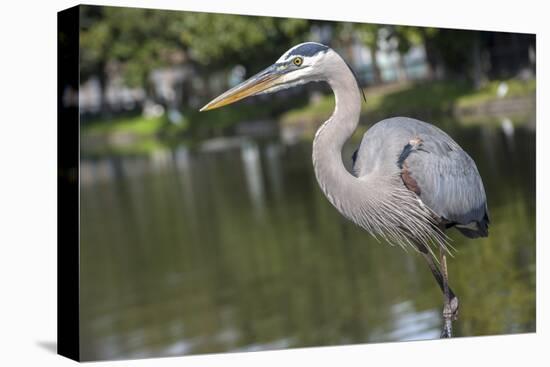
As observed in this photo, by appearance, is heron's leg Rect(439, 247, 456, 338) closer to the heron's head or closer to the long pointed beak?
the heron's head

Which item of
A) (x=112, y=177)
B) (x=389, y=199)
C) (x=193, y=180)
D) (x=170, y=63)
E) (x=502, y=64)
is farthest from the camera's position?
(x=193, y=180)

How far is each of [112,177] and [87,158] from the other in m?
2.17

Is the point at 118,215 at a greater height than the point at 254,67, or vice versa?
the point at 254,67

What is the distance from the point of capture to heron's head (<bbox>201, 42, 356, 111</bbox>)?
6.29 meters

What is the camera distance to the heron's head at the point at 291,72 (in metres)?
6.29

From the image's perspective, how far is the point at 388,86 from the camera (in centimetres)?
1015

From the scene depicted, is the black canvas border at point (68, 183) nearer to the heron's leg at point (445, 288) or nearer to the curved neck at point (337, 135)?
the curved neck at point (337, 135)

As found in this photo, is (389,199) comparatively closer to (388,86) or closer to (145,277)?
(388,86)

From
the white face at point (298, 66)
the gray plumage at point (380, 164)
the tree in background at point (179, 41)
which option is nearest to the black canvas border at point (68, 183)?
the gray plumage at point (380, 164)

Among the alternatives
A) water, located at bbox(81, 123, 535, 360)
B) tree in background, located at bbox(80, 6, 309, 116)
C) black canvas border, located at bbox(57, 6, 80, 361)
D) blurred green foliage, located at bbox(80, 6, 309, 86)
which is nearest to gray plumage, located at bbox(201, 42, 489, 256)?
black canvas border, located at bbox(57, 6, 80, 361)

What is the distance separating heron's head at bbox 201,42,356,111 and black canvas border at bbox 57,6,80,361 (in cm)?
109

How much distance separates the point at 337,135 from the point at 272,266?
6.95 meters
